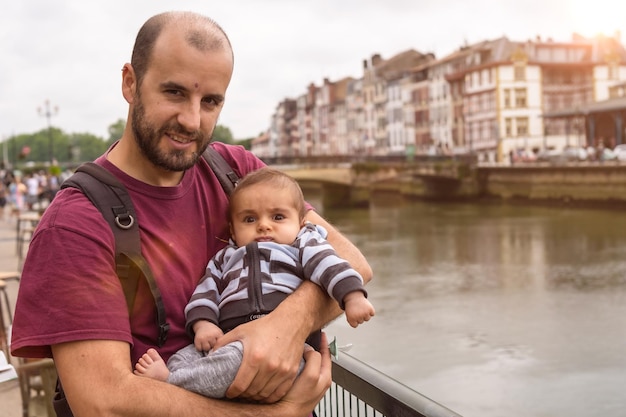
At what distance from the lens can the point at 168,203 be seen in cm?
176

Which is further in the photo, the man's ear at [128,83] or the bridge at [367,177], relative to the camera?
the bridge at [367,177]

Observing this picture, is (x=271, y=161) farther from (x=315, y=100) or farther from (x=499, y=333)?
(x=315, y=100)

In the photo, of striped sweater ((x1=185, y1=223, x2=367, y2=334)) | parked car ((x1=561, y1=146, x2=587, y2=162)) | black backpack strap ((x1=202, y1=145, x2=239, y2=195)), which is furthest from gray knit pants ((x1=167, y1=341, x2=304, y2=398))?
parked car ((x1=561, y1=146, x2=587, y2=162))

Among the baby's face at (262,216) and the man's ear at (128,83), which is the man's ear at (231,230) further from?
the man's ear at (128,83)

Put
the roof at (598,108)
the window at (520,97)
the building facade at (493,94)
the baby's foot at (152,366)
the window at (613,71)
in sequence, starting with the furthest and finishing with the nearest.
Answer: the window at (613,71) < the window at (520,97) < the building facade at (493,94) < the roof at (598,108) < the baby's foot at (152,366)

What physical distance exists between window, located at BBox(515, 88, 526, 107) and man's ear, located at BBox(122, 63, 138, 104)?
2398 inches

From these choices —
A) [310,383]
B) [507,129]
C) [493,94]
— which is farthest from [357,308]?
[493,94]

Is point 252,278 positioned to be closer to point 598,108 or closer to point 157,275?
point 157,275

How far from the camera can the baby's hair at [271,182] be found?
196 cm

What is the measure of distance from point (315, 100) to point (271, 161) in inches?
2321

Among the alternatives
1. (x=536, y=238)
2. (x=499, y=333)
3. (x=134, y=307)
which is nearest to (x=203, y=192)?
(x=134, y=307)

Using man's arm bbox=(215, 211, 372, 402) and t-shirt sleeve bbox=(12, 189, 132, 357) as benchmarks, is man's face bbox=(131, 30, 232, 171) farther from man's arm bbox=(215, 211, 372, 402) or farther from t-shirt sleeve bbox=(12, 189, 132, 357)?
man's arm bbox=(215, 211, 372, 402)

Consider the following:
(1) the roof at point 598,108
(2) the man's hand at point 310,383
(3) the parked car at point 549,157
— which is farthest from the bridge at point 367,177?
(2) the man's hand at point 310,383

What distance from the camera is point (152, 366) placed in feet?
5.24
